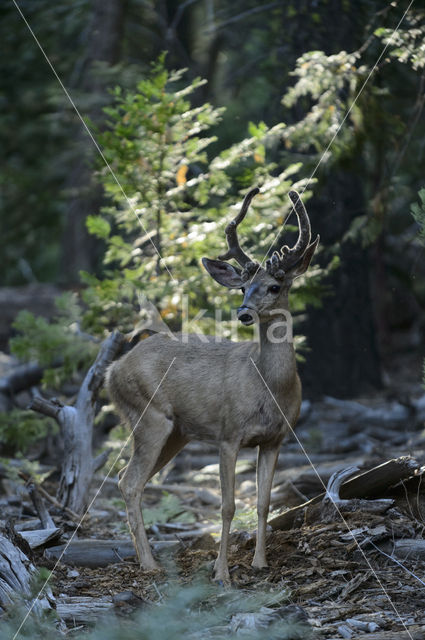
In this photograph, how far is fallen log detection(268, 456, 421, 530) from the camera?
656 cm

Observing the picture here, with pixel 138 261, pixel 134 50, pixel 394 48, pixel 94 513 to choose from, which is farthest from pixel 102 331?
pixel 134 50

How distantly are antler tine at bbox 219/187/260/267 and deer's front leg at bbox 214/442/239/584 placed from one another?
1588 mm

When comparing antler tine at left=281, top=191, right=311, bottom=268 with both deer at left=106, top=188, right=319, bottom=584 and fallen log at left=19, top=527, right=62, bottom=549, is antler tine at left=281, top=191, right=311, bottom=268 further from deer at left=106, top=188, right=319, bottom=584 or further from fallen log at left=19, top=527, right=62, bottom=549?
fallen log at left=19, top=527, right=62, bottom=549

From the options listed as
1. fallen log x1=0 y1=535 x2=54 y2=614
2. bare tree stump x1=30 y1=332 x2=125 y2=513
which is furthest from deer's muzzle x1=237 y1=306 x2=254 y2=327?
bare tree stump x1=30 y1=332 x2=125 y2=513

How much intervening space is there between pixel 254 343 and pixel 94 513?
2.91 metres

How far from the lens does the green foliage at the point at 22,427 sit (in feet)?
32.5

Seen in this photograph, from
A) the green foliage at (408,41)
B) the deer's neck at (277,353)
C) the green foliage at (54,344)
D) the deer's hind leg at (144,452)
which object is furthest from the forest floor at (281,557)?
the green foliage at (408,41)

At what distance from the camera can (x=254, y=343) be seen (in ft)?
23.6

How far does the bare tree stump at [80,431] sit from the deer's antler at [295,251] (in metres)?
2.62

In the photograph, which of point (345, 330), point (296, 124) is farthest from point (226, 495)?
point (345, 330)

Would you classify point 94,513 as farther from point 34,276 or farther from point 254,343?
point 34,276

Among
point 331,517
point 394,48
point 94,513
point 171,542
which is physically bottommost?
point 94,513

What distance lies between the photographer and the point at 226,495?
261 inches

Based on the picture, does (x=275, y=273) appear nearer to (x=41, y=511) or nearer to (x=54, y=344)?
(x=41, y=511)
